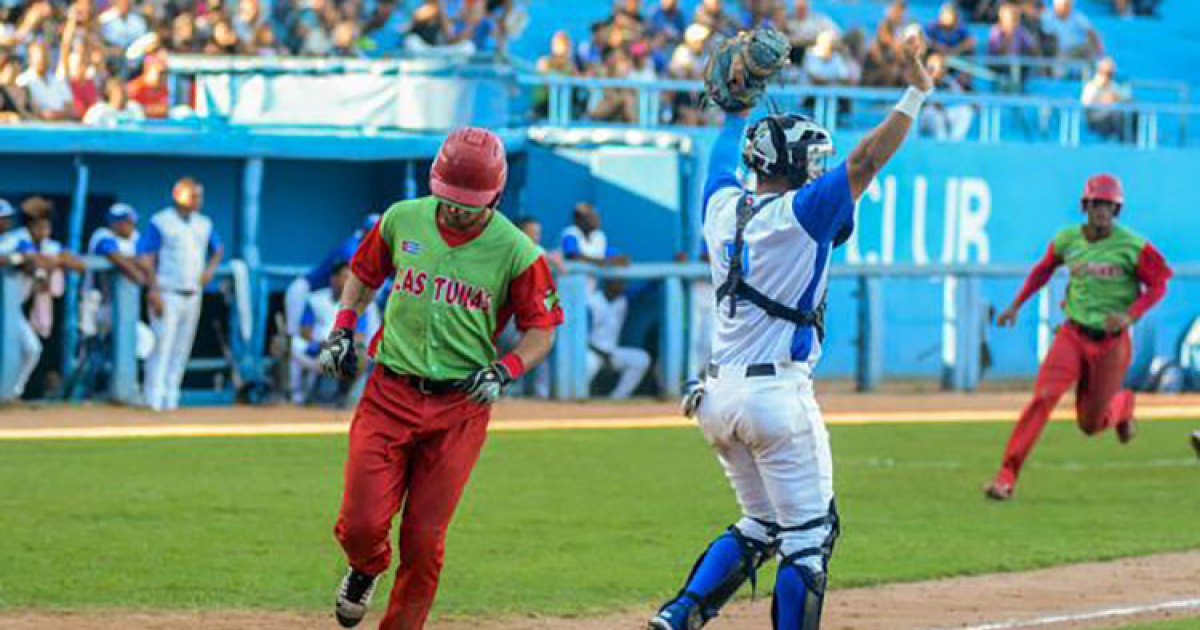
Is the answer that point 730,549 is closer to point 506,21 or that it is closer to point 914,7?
point 506,21

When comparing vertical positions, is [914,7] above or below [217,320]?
above

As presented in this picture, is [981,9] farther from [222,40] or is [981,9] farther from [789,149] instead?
[789,149]

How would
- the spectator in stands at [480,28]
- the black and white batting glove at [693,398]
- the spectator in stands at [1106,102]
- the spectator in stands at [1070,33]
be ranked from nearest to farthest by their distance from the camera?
the black and white batting glove at [693,398], the spectator in stands at [480,28], the spectator in stands at [1106,102], the spectator in stands at [1070,33]

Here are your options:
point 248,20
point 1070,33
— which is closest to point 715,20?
point 248,20

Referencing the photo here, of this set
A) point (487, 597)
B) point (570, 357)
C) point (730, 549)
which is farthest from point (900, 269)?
point (730, 549)

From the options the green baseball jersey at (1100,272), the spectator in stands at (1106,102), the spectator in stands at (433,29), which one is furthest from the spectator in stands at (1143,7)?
the green baseball jersey at (1100,272)

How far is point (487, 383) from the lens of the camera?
8258 millimetres

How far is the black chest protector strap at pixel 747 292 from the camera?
319 inches

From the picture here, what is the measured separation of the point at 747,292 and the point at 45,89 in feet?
47.7

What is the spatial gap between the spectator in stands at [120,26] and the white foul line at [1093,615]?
14.5m

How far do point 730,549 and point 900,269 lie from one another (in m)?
17.3

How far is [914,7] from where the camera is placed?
31328 mm

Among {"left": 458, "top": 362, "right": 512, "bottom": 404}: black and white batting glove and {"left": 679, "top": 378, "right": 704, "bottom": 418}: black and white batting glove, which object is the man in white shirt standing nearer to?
{"left": 458, "top": 362, "right": 512, "bottom": 404}: black and white batting glove

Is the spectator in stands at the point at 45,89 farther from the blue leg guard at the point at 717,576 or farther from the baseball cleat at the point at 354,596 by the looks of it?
the blue leg guard at the point at 717,576
